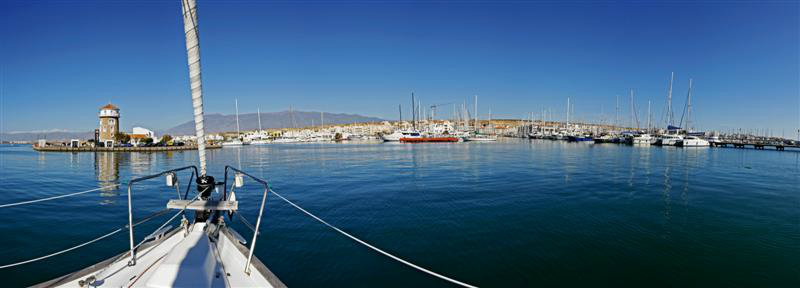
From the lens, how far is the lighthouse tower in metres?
69.9

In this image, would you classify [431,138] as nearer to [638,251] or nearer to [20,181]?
[20,181]

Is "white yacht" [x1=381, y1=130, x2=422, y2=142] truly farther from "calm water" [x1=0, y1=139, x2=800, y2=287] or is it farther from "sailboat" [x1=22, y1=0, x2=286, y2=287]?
"sailboat" [x1=22, y1=0, x2=286, y2=287]

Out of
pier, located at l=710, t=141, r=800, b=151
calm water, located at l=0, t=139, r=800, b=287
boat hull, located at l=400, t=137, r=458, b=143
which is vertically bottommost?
calm water, located at l=0, t=139, r=800, b=287

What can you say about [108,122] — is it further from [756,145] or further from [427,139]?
[756,145]

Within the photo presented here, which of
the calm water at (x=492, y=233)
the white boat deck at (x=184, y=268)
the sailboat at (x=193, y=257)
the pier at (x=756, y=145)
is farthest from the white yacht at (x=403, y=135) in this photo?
the white boat deck at (x=184, y=268)

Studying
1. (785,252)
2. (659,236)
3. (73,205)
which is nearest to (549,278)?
(659,236)

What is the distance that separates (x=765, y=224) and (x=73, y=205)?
84.1 feet

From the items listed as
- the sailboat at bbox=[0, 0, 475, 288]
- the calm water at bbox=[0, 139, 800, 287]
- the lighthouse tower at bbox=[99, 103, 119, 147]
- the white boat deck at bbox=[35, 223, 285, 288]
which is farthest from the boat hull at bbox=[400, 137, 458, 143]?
the white boat deck at bbox=[35, 223, 285, 288]

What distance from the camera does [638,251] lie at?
8648mm

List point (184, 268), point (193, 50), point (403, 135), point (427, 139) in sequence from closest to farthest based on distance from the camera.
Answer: point (184, 268)
point (193, 50)
point (427, 139)
point (403, 135)

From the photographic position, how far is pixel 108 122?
7031 cm

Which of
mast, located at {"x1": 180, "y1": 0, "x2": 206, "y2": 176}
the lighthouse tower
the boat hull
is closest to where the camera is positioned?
mast, located at {"x1": 180, "y1": 0, "x2": 206, "y2": 176}

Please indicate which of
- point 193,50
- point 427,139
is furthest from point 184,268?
point 427,139

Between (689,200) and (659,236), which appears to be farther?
(689,200)
